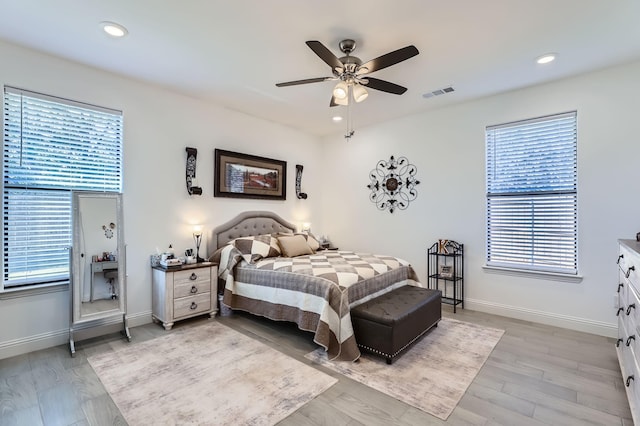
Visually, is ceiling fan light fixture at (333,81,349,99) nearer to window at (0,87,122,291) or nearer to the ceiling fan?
the ceiling fan

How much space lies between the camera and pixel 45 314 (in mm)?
3131

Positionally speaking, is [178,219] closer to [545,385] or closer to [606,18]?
[545,385]

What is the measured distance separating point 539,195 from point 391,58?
277 cm

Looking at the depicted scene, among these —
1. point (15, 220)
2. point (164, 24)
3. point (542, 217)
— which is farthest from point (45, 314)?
point (542, 217)

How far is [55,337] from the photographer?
3.18 meters

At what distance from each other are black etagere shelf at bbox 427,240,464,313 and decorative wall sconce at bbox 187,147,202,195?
3.59 meters

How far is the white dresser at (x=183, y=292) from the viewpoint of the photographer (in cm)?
360

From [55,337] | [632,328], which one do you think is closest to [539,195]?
[632,328]

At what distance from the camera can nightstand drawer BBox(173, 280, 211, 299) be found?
366 cm

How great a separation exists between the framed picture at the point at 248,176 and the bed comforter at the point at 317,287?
3.29 feet

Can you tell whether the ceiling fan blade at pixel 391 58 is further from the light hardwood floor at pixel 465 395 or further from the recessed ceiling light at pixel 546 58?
the light hardwood floor at pixel 465 395

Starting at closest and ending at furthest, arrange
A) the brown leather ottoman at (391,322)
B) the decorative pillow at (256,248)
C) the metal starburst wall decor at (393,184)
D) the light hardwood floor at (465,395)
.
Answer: the light hardwood floor at (465,395), the brown leather ottoman at (391,322), the decorative pillow at (256,248), the metal starburst wall decor at (393,184)

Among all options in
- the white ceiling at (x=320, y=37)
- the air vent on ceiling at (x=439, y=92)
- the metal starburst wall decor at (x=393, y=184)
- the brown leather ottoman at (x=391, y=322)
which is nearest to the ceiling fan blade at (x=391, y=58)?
the white ceiling at (x=320, y=37)

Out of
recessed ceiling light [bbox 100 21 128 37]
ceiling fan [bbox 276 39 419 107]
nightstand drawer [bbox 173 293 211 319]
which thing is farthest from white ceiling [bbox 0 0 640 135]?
nightstand drawer [bbox 173 293 211 319]
